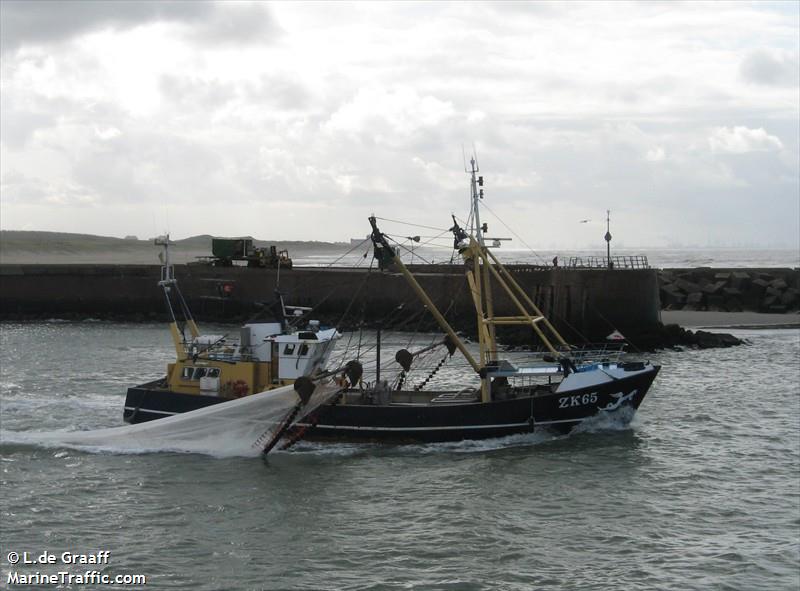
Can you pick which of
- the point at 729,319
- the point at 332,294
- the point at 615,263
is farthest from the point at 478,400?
the point at 729,319

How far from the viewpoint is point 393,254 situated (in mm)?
27656

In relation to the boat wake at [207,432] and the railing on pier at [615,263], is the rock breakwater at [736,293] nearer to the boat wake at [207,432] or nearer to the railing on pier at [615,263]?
the railing on pier at [615,263]

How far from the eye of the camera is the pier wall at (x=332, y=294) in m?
46.2

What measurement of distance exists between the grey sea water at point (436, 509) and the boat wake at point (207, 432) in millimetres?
451

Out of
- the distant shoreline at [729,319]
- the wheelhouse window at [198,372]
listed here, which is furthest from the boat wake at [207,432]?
the distant shoreline at [729,319]

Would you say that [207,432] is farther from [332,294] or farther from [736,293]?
[736,293]

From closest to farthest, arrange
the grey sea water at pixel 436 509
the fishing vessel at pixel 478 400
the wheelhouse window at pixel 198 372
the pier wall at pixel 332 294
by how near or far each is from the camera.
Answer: the grey sea water at pixel 436 509 < the fishing vessel at pixel 478 400 < the wheelhouse window at pixel 198 372 < the pier wall at pixel 332 294

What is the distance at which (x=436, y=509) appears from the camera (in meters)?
20.4

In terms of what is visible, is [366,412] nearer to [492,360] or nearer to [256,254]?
[492,360]

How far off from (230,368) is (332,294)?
2623 centimetres

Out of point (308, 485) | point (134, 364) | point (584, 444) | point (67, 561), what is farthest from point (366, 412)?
point (134, 364)

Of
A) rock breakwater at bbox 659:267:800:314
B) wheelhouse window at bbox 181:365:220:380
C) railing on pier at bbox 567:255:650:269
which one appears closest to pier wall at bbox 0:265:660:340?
railing on pier at bbox 567:255:650:269

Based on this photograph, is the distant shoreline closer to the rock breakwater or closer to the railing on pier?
the rock breakwater

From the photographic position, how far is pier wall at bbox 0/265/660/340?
152 ft
